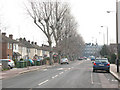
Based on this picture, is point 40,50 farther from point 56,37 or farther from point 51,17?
point 51,17

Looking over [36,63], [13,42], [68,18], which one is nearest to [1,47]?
[13,42]

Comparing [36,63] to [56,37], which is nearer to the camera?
[36,63]

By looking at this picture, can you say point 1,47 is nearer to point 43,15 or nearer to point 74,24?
point 43,15

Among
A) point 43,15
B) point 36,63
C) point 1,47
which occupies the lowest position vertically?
point 36,63

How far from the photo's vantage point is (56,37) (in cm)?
6191

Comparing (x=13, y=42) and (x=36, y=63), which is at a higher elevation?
(x=13, y=42)

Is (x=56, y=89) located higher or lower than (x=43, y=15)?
lower

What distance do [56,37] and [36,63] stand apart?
15171 mm

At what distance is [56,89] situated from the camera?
484 inches

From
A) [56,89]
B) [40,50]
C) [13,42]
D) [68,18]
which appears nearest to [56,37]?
[68,18]

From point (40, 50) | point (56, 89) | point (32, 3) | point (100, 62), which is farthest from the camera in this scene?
point (40, 50)

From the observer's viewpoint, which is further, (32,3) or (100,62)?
(32,3)

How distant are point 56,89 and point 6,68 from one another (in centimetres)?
2029

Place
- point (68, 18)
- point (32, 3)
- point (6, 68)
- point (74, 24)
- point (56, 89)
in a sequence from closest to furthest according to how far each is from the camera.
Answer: point (56, 89), point (6, 68), point (32, 3), point (68, 18), point (74, 24)
